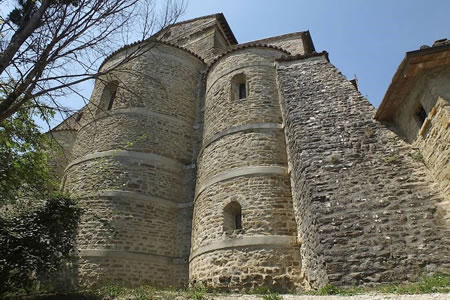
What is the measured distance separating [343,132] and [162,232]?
19.5ft

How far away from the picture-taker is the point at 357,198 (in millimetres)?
6531

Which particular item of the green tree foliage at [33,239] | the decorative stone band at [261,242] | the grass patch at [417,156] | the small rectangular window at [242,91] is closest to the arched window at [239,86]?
the small rectangular window at [242,91]

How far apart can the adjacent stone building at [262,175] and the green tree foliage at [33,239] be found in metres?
0.96

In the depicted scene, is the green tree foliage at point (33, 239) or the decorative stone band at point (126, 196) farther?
the decorative stone band at point (126, 196)

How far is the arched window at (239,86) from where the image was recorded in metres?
11.4

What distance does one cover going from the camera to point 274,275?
7.36 meters

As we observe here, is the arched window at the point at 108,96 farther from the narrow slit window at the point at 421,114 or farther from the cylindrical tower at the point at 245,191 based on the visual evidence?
the narrow slit window at the point at 421,114

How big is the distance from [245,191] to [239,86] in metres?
4.56

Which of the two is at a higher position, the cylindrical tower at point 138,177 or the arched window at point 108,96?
the arched window at point 108,96

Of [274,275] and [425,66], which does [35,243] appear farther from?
[425,66]

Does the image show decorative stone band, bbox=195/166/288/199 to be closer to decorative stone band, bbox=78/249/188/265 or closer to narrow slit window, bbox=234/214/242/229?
narrow slit window, bbox=234/214/242/229

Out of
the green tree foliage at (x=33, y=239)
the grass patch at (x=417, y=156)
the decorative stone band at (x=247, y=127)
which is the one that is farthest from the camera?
the decorative stone band at (x=247, y=127)

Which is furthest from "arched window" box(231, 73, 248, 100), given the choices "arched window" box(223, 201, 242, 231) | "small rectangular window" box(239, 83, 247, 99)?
"arched window" box(223, 201, 242, 231)

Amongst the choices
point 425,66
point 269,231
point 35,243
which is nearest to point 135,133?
point 35,243
